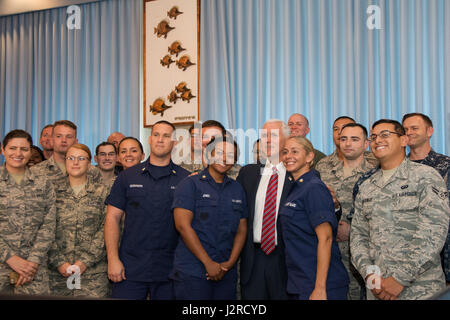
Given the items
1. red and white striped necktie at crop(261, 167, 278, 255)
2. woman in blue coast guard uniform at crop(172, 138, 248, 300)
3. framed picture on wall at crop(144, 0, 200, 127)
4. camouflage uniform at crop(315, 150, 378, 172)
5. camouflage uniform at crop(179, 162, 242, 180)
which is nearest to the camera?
woman in blue coast guard uniform at crop(172, 138, 248, 300)

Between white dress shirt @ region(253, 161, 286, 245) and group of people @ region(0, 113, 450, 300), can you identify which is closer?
group of people @ region(0, 113, 450, 300)

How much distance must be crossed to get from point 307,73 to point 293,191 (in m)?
2.72

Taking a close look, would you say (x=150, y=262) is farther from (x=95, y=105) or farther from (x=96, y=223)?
(x=95, y=105)

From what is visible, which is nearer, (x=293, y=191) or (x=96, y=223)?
(x=293, y=191)

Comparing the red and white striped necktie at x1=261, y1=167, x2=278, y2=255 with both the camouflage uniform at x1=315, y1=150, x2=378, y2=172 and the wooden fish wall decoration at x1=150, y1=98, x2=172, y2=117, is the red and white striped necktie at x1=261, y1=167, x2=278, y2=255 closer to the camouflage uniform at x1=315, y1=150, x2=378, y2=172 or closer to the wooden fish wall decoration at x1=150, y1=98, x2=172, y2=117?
the camouflage uniform at x1=315, y1=150, x2=378, y2=172

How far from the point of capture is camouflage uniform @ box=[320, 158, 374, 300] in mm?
3339

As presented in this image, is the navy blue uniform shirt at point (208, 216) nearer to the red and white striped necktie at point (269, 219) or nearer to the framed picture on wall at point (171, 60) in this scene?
the red and white striped necktie at point (269, 219)

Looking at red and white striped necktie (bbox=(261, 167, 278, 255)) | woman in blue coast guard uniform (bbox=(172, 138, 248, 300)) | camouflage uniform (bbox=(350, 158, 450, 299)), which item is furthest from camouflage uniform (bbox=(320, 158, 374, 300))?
woman in blue coast guard uniform (bbox=(172, 138, 248, 300))

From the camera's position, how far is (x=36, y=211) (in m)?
3.32

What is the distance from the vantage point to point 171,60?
5.79 m

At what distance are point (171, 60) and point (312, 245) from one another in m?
3.76

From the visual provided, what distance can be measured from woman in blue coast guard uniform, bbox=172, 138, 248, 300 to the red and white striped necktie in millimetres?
139
